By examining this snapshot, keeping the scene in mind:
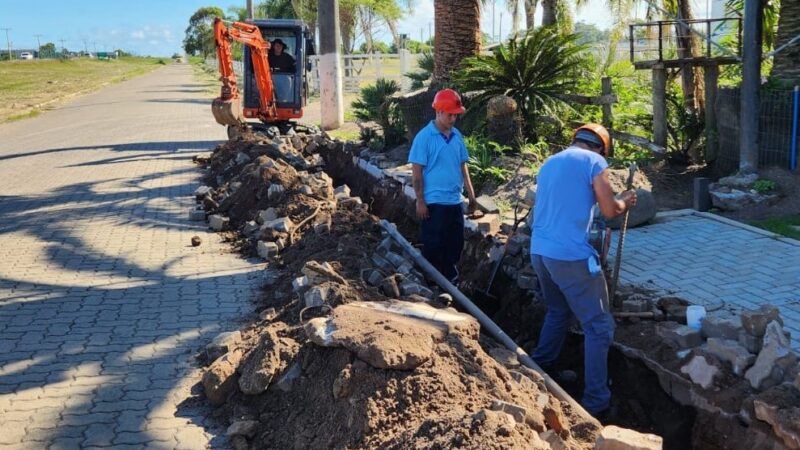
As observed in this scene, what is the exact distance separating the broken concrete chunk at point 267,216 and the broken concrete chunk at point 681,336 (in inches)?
197

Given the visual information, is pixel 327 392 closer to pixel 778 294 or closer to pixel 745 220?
pixel 778 294

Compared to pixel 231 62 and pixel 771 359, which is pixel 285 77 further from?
pixel 771 359

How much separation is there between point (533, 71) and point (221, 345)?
8190mm

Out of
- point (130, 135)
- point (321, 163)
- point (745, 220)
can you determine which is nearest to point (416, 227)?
point (745, 220)

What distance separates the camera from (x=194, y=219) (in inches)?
411

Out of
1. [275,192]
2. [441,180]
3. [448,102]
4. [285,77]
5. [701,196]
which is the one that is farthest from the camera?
[285,77]

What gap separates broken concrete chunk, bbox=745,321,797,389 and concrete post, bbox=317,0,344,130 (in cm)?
1738

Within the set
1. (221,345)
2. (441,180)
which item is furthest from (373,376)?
(441,180)

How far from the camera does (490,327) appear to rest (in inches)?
215

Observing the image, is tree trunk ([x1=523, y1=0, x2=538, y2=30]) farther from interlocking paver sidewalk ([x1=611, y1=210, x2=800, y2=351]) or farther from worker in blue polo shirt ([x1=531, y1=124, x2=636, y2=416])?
worker in blue polo shirt ([x1=531, y1=124, x2=636, y2=416])

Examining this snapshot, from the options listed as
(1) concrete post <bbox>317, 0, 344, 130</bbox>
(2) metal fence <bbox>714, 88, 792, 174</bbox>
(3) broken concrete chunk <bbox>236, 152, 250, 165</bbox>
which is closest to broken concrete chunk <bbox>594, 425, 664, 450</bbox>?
(2) metal fence <bbox>714, 88, 792, 174</bbox>

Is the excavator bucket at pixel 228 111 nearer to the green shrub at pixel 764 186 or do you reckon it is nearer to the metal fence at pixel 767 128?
the metal fence at pixel 767 128

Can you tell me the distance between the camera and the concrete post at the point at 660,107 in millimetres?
12172

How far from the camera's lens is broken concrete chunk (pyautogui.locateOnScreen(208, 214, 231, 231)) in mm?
9776
